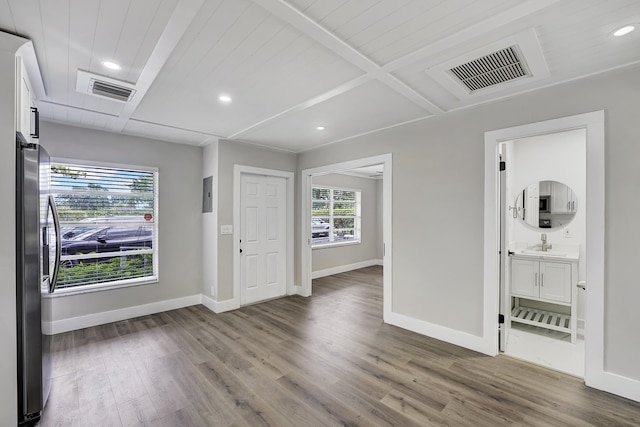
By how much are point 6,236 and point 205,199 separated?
9.31 feet

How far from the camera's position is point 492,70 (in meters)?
2.22

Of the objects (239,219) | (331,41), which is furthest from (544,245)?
(239,219)

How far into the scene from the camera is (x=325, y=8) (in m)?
1.53

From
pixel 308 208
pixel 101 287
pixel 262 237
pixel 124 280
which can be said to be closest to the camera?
pixel 101 287

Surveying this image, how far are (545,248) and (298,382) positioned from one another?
3750 mm

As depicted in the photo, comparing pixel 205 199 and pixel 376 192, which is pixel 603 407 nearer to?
pixel 205 199

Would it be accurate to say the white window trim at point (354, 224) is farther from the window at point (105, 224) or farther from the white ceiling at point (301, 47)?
the white ceiling at point (301, 47)

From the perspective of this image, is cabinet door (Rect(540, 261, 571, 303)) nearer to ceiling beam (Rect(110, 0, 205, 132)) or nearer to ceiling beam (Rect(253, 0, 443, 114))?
ceiling beam (Rect(253, 0, 443, 114))

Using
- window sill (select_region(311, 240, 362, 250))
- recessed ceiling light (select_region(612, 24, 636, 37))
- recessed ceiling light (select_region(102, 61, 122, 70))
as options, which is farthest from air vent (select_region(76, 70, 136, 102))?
window sill (select_region(311, 240, 362, 250))

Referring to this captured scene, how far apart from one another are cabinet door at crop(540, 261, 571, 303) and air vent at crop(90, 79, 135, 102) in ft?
16.1

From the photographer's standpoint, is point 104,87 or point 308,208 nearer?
point 104,87

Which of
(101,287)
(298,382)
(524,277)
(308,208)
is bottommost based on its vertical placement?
(298,382)

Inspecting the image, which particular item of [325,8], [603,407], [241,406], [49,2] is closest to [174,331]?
[241,406]

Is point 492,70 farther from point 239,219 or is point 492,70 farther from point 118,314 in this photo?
point 118,314
